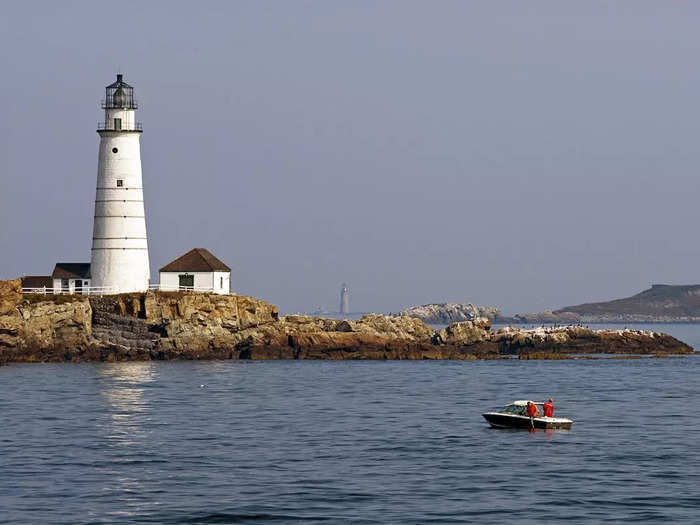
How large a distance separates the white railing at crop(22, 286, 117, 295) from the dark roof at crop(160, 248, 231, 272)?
704cm

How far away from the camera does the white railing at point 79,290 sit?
109125 millimetres

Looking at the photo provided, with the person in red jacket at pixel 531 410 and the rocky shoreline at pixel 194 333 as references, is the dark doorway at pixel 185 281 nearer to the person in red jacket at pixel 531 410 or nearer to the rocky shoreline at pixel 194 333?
the rocky shoreline at pixel 194 333

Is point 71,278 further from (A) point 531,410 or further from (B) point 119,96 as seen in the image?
(A) point 531,410

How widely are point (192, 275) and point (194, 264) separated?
1118mm

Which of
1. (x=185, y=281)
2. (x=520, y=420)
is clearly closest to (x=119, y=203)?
(x=185, y=281)

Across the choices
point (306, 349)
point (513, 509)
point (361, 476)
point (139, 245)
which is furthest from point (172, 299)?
→ point (513, 509)

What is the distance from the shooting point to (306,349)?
116 meters

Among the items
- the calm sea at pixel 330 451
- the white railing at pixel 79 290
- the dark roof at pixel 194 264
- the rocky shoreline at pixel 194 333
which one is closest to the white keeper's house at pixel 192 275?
the dark roof at pixel 194 264

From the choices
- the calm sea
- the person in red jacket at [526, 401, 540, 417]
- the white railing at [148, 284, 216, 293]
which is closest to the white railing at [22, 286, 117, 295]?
the white railing at [148, 284, 216, 293]

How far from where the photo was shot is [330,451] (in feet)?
190

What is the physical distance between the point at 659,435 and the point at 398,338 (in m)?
59.9

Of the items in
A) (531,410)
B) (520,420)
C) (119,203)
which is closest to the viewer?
(531,410)

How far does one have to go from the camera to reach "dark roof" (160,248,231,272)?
115 meters

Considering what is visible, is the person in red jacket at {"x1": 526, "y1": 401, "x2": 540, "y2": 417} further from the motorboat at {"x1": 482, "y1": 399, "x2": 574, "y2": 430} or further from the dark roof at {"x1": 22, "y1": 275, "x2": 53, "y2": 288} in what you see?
the dark roof at {"x1": 22, "y1": 275, "x2": 53, "y2": 288}
